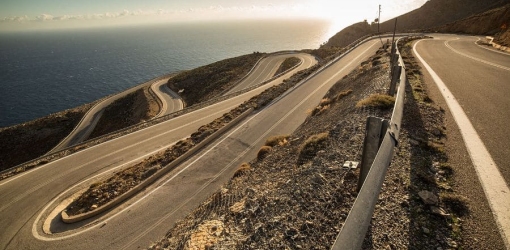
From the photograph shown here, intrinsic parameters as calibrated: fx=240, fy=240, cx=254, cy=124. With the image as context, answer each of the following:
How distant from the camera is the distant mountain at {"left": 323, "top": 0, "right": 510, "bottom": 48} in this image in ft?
306

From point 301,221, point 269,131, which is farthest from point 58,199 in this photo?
point 301,221

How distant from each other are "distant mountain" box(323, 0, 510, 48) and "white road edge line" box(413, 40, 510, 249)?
101243 millimetres

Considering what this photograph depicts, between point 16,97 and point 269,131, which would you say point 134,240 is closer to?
point 269,131

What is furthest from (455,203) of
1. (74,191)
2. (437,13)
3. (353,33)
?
(437,13)

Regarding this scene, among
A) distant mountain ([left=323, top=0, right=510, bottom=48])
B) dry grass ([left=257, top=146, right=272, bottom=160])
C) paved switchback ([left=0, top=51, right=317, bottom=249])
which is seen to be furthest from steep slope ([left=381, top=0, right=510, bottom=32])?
dry grass ([left=257, top=146, right=272, bottom=160])

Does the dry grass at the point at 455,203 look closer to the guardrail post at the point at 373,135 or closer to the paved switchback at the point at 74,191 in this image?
the guardrail post at the point at 373,135

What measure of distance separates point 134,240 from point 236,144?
10.4m

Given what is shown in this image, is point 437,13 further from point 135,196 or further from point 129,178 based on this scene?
point 135,196

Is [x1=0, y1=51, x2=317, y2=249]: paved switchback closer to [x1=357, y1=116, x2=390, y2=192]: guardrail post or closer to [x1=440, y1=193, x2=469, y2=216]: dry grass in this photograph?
[x1=357, y1=116, x2=390, y2=192]: guardrail post

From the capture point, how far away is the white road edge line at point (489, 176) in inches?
177

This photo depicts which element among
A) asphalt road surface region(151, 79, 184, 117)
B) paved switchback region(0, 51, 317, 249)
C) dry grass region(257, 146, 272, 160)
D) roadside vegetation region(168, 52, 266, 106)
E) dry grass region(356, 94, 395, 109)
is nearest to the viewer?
dry grass region(356, 94, 395, 109)

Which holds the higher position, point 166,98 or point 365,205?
point 365,205

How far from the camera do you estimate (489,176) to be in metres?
5.71

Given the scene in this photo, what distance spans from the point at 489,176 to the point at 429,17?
127m
